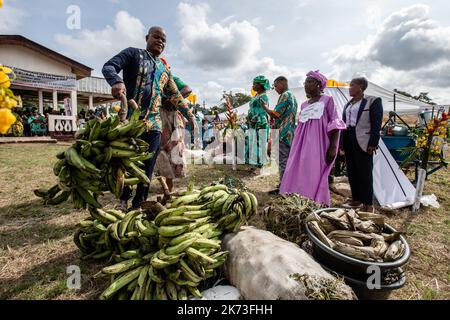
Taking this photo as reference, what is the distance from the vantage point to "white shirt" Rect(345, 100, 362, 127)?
12.1 feet

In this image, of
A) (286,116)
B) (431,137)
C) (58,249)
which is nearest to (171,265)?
(58,249)

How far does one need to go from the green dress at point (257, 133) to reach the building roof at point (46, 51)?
14720mm

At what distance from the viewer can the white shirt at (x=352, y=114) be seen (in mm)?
3695

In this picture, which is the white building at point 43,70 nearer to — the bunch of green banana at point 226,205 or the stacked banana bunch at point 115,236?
the stacked banana bunch at point 115,236

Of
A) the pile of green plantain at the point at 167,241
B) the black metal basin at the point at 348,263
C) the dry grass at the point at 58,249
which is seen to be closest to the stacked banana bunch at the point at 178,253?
the pile of green plantain at the point at 167,241

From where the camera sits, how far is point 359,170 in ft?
12.2

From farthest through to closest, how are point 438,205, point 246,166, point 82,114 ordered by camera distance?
point 82,114, point 246,166, point 438,205

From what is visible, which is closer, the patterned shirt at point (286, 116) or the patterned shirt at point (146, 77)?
the patterned shirt at point (146, 77)

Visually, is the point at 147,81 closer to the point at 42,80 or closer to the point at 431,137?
the point at 431,137

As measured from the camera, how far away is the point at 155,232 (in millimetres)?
1951

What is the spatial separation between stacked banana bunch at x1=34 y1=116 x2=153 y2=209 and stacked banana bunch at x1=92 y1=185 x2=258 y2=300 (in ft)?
1.27

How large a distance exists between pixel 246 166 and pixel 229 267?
5840mm
